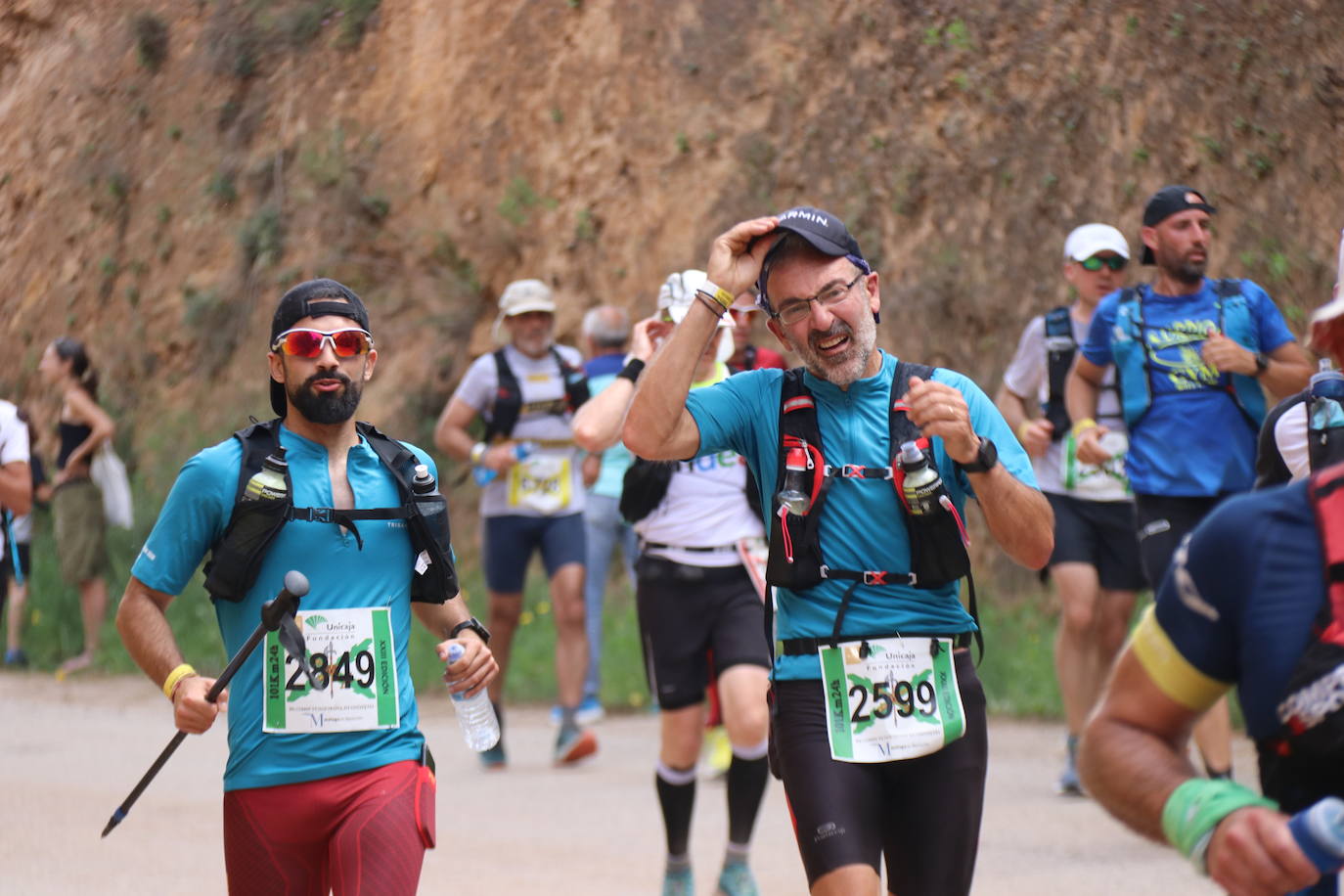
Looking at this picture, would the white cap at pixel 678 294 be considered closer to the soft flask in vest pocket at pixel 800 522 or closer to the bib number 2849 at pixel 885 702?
the soft flask in vest pocket at pixel 800 522

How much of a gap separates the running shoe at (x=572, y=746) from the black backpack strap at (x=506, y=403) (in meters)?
1.73

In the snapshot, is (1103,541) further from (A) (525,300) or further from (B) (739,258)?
(B) (739,258)

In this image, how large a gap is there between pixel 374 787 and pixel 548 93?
1459 centimetres

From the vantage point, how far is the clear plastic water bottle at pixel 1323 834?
2285 millimetres

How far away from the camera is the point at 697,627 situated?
7363 mm

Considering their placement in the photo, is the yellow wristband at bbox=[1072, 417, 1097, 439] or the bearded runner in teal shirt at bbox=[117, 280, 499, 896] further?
the yellow wristband at bbox=[1072, 417, 1097, 439]

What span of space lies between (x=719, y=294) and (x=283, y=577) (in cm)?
133

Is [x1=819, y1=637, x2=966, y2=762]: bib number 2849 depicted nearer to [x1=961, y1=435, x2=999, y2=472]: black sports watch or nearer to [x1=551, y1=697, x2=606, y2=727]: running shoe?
[x1=961, y1=435, x2=999, y2=472]: black sports watch

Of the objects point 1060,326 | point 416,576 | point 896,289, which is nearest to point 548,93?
point 896,289

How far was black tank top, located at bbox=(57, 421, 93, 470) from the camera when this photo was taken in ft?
45.6

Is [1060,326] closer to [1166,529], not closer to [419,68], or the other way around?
[1166,529]

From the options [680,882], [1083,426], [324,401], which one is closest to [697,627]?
[680,882]

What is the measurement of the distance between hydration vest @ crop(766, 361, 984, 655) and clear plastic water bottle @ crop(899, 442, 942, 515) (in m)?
0.04

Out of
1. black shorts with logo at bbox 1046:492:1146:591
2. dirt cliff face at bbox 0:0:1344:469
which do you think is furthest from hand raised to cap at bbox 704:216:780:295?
dirt cliff face at bbox 0:0:1344:469
